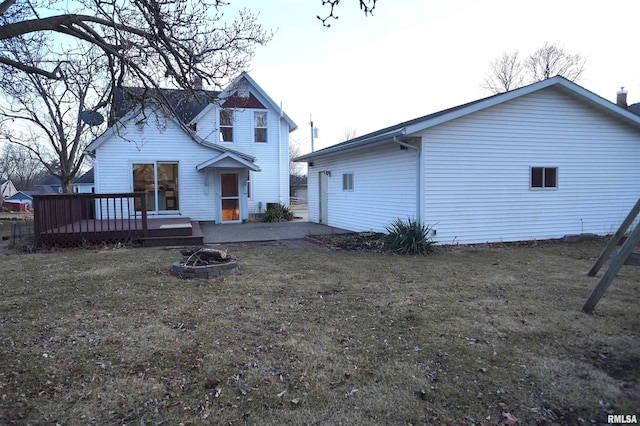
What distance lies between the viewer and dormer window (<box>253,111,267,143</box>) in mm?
18806

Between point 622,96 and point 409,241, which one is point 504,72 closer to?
point 622,96

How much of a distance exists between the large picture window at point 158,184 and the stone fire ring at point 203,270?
29.4ft

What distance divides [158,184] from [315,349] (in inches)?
514

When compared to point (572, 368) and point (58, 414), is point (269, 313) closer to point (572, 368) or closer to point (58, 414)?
point (58, 414)

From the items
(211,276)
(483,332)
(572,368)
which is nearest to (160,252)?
(211,276)

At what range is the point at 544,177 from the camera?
37.1ft

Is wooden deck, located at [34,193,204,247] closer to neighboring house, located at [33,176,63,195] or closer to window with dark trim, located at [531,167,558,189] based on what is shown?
window with dark trim, located at [531,167,558,189]

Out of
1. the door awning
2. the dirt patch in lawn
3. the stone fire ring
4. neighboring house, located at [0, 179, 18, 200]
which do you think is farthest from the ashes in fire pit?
neighboring house, located at [0, 179, 18, 200]

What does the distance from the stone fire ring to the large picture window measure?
353 inches

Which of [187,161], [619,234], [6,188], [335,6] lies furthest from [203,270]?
[6,188]

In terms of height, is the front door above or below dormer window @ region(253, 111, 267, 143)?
below

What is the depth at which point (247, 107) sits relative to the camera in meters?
18.2

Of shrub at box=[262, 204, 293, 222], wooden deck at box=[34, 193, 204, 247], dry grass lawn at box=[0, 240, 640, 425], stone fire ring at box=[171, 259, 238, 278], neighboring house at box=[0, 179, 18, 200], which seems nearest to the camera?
dry grass lawn at box=[0, 240, 640, 425]

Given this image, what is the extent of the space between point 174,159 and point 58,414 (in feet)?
44.3
